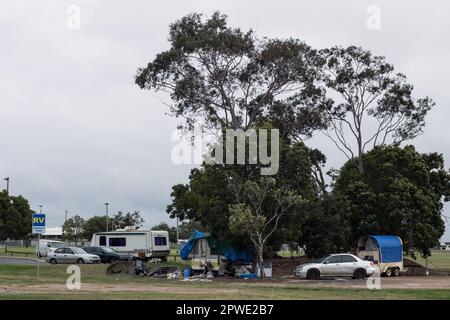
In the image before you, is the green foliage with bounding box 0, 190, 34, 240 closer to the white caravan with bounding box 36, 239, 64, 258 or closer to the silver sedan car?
the white caravan with bounding box 36, 239, 64, 258

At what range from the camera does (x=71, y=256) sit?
44.5m

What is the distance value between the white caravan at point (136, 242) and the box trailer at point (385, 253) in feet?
51.6

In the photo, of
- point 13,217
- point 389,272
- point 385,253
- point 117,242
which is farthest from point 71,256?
point 13,217

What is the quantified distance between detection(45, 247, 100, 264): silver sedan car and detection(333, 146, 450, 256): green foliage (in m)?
16.7

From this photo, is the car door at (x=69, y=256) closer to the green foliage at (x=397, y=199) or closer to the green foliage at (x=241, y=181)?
the green foliage at (x=241, y=181)

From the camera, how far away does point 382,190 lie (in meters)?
43.0

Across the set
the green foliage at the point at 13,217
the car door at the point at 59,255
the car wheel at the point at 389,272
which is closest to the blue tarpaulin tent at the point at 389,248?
the car wheel at the point at 389,272

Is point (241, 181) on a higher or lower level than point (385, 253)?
higher

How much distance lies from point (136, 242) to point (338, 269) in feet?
59.6

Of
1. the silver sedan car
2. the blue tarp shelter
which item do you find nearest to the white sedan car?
the blue tarp shelter

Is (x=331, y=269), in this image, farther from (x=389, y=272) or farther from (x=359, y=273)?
(x=389, y=272)

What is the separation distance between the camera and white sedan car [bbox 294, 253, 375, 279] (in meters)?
34.0
